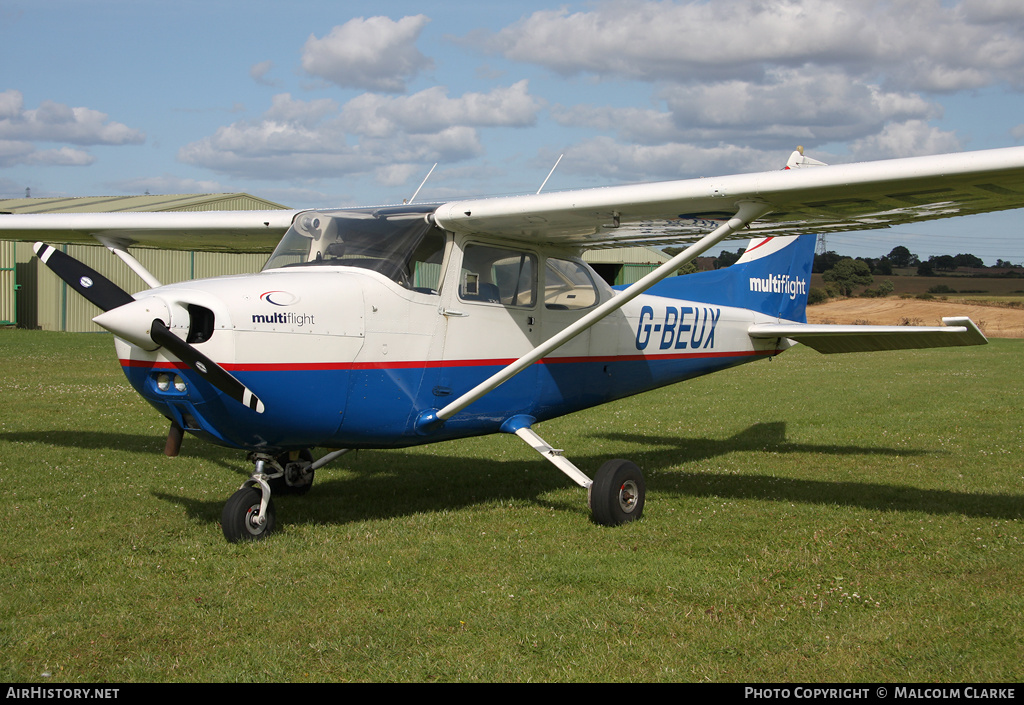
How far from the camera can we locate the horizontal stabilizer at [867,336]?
805 centimetres

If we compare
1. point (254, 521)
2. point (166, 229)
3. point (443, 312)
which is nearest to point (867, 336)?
point (443, 312)

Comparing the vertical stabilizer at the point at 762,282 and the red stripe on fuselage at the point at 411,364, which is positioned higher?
the vertical stabilizer at the point at 762,282

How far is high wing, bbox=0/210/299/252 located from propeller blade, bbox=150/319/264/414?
2738mm

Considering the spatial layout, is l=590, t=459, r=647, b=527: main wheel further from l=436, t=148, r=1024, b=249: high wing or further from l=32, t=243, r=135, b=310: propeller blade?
l=32, t=243, r=135, b=310: propeller blade

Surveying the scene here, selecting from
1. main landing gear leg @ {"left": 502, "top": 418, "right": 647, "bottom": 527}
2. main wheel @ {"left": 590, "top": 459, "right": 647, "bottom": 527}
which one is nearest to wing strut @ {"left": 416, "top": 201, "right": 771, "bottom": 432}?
main landing gear leg @ {"left": 502, "top": 418, "right": 647, "bottom": 527}

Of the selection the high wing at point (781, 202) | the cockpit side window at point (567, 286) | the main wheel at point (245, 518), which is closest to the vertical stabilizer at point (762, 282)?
the cockpit side window at point (567, 286)

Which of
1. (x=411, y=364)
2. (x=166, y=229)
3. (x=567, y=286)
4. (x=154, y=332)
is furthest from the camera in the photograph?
(x=166, y=229)

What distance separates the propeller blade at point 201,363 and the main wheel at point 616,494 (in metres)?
2.70

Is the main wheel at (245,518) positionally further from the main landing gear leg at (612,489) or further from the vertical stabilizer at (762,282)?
the vertical stabilizer at (762,282)

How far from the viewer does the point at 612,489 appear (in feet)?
21.6

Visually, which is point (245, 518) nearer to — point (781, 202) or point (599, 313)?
point (599, 313)

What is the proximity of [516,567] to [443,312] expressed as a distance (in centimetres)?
204

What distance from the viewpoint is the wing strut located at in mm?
6184

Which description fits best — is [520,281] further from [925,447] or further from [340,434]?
[925,447]
